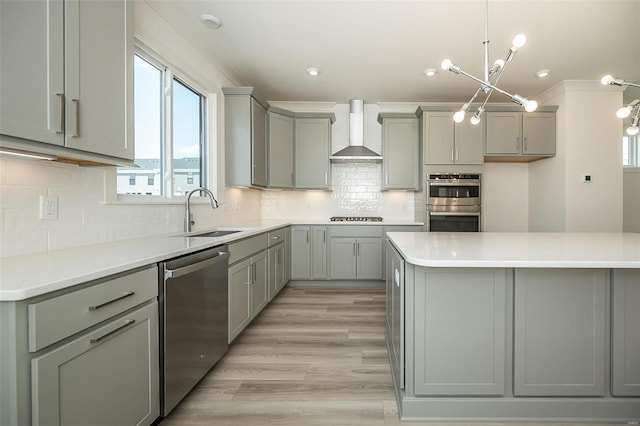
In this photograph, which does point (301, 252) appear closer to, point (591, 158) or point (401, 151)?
point (401, 151)

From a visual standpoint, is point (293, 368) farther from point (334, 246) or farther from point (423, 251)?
point (334, 246)

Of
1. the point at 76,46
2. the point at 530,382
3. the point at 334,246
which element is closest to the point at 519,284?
the point at 530,382

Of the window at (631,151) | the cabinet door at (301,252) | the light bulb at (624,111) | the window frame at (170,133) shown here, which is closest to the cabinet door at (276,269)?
the cabinet door at (301,252)

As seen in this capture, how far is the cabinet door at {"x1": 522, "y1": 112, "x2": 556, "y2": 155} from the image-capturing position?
14.1 feet

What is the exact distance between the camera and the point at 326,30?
2.91 m

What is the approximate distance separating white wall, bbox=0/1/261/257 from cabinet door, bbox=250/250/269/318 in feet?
2.16

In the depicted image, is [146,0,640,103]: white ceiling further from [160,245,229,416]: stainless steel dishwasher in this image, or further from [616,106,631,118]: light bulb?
[160,245,229,416]: stainless steel dishwasher

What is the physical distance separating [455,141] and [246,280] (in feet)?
10.8

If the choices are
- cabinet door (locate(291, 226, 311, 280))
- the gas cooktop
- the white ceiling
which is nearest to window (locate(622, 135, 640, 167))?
the white ceiling

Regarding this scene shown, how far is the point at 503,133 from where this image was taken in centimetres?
436

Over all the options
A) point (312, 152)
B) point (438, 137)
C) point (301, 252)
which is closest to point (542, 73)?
point (438, 137)

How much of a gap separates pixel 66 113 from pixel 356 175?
4033 mm

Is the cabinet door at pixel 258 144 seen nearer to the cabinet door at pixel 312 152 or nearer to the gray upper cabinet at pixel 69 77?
the cabinet door at pixel 312 152

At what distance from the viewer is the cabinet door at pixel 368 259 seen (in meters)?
4.47
